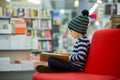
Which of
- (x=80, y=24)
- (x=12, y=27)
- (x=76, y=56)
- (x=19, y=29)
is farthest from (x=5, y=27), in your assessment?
(x=76, y=56)

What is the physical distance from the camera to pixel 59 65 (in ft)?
9.73

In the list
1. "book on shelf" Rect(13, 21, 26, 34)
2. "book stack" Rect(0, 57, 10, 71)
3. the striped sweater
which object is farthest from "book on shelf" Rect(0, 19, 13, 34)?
the striped sweater

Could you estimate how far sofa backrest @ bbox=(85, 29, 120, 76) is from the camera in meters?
2.83

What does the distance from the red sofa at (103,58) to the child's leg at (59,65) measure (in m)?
0.16

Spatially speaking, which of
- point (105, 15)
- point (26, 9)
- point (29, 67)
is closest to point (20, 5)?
point (26, 9)

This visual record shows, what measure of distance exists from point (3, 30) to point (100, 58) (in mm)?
4046

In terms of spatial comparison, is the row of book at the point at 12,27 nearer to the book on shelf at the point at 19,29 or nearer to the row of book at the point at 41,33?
the book on shelf at the point at 19,29

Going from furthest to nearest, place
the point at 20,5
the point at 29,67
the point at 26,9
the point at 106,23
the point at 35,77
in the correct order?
the point at 20,5, the point at 26,9, the point at 29,67, the point at 106,23, the point at 35,77

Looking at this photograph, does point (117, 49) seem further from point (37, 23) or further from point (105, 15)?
point (37, 23)

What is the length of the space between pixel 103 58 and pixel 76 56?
31cm

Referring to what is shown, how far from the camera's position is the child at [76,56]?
298 centimetres


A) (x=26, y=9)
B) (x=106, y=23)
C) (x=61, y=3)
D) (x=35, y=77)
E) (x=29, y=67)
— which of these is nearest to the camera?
(x=35, y=77)

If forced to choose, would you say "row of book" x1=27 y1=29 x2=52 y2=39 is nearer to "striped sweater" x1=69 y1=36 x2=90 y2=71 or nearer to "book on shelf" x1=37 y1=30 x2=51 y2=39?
"book on shelf" x1=37 y1=30 x2=51 y2=39

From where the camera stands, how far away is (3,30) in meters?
6.57
